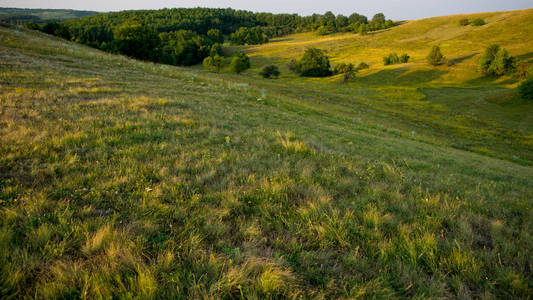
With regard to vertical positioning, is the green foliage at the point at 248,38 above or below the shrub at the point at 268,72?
above

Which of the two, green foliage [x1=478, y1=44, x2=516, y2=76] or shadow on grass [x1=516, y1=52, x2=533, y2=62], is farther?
shadow on grass [x1=516, y1=52, x2=533, y2=62]

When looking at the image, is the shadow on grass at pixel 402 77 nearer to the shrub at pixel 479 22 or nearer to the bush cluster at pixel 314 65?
the bush cluster at pixel 314 65

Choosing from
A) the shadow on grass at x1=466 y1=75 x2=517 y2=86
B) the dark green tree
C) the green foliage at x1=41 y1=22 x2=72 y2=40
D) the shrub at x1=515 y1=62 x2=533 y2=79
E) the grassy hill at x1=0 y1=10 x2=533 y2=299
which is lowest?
the grassy hill at x1=0 y1=10 x2=533 y2=299

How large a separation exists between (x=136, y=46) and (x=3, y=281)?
218ft

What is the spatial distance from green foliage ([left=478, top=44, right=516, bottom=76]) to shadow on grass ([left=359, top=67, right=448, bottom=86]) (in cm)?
965

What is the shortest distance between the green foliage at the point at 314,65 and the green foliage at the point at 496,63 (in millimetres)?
48041

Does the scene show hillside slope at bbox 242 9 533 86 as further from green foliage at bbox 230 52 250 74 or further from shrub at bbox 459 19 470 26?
green foliage at bbox 230 52 250 74

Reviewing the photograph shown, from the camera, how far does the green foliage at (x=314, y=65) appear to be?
90.1 m

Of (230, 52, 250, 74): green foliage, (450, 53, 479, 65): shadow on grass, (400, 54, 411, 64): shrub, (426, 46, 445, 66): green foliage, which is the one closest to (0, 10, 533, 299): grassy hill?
(230, 52, 250, 74): green foliage

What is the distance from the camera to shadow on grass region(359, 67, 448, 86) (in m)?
71.5

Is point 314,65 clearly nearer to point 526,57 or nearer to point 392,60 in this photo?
point 392,60

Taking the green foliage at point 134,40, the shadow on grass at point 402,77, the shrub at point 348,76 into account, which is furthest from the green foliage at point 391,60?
the green foliage at point 134,40

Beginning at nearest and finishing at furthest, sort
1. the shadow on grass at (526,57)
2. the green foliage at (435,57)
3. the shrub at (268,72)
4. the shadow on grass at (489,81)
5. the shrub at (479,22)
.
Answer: the shadow on grass at (489,81) < the shadow on grass at (526,57) < the green foliage at (435,57) < the shrub at (268,72) < the shrub at (479,22)

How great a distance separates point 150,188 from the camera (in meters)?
3.73
